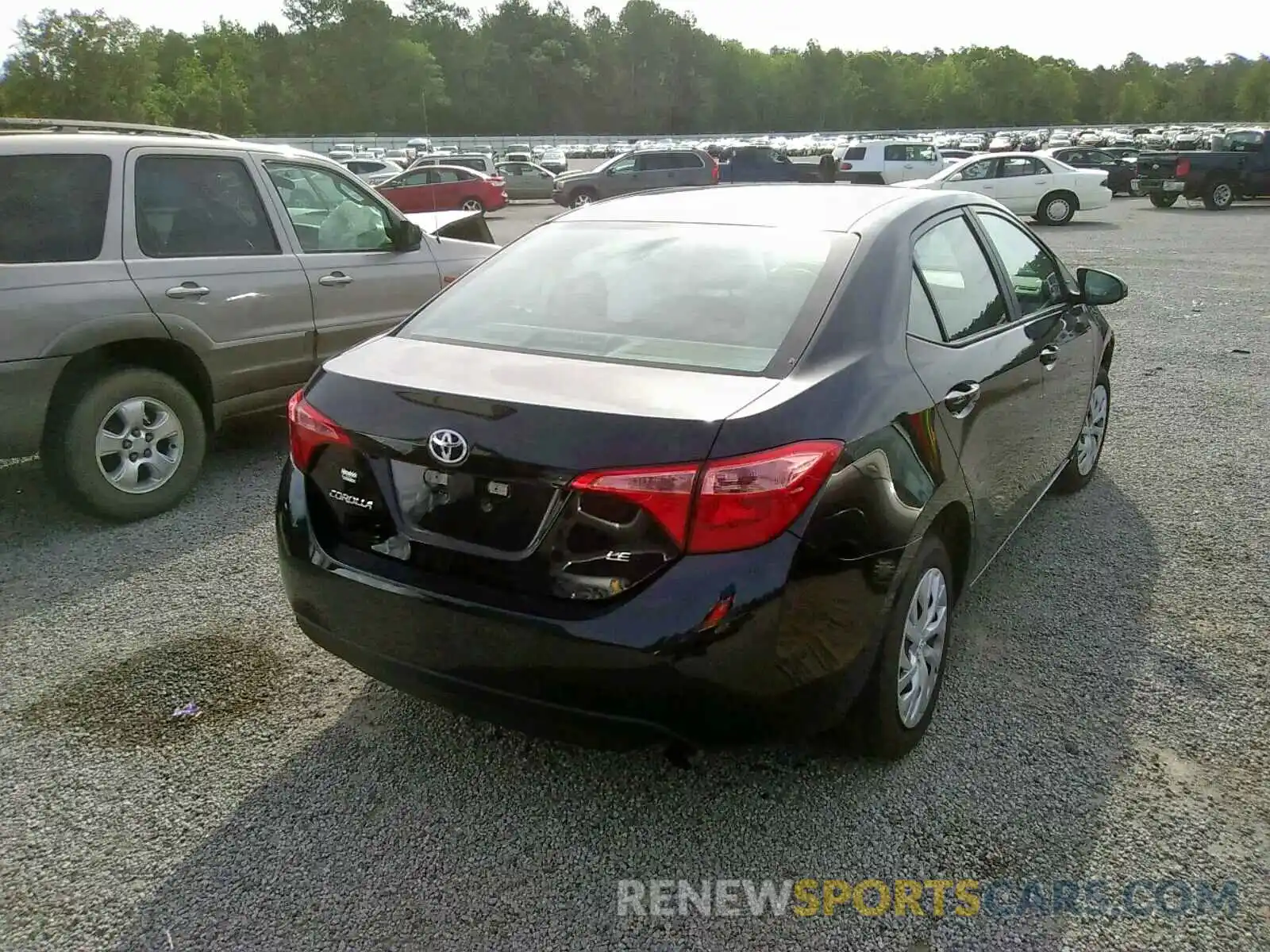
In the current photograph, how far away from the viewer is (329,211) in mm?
6062

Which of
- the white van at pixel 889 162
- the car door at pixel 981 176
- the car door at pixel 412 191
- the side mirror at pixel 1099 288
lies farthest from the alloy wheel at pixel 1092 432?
the white van at pixel 889 162

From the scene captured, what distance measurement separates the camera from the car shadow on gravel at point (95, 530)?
4270 millimetres

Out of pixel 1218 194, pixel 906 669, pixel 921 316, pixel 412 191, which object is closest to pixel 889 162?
pixel 1218 194

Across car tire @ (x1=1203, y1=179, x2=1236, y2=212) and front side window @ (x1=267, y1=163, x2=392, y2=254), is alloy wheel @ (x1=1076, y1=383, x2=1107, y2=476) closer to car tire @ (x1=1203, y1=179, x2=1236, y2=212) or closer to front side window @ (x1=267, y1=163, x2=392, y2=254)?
front side window @ (x1=267, y1=163, x2=392, y2=254)

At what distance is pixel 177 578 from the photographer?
A: 4.27 meters

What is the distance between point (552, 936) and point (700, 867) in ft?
1.41

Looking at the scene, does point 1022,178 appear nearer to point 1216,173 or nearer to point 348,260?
point 1216,173

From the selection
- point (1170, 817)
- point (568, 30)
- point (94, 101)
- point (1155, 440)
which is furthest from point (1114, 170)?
point (568, 30)

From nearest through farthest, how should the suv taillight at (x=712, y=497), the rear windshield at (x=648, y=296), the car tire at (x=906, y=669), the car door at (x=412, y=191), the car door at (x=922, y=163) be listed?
the suv taillight at (x=712, y=497)
the car tire at (x=906, y=669)
the rear windshield at (x=648, y=296)
the car door at (x=412, y=191)
the car door at (x=922, y=163)

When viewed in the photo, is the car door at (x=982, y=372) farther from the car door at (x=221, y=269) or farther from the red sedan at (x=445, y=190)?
the red sedan at (x=445, y=190)

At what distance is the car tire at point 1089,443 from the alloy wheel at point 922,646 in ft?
7.09

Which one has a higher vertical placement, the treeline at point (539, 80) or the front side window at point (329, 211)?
the treeline at point (539, 80)

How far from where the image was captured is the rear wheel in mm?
22000

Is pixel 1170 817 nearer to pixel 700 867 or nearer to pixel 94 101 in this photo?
pixel 700 867
